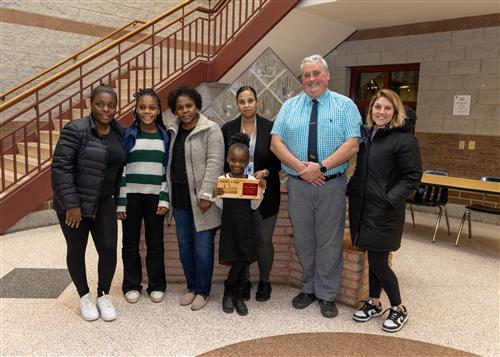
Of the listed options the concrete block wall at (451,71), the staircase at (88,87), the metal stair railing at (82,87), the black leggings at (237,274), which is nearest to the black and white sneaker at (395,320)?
the black leggings at (237,274)

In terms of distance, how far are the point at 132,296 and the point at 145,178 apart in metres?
0.85

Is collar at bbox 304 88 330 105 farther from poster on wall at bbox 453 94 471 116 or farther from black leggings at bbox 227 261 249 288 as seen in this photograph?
poster on wall at bbox 453 94 471 116

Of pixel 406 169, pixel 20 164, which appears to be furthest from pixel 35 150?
pixel 406 169

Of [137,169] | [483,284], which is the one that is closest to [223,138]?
[137,169]

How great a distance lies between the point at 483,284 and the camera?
3379mm

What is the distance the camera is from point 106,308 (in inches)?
100

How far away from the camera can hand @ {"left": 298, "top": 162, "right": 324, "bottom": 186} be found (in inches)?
95.6

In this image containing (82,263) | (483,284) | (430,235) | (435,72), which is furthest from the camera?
(435,72)

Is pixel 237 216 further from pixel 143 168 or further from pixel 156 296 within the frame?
pixel 156 296

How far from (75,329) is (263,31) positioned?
4.37 meters

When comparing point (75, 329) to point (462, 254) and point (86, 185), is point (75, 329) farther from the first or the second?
point (462, 254)

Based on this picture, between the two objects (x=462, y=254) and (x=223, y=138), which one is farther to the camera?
(x=462, y=254)

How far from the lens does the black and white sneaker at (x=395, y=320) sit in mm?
2461

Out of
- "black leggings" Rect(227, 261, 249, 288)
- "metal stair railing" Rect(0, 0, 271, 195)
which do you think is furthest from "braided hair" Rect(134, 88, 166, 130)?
"metal stair railing" Rect(0, 0, 271, 195)
